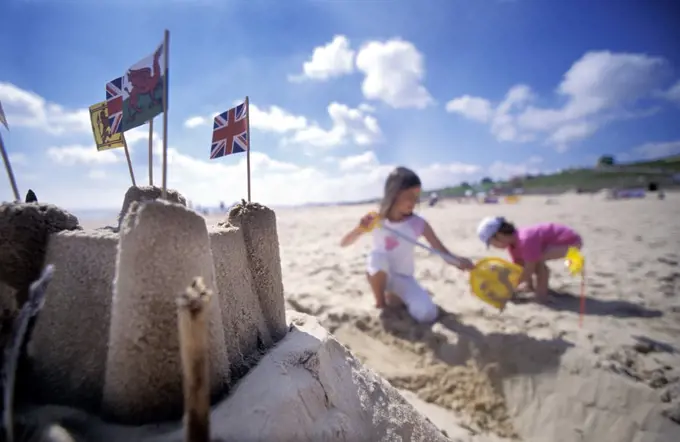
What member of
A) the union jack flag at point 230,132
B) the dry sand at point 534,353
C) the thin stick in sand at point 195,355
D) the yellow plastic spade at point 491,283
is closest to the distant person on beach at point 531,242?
the dry sand at point 534,353

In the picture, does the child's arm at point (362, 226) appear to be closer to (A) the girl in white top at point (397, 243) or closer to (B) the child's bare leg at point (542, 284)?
(A) the girl in white top at point (397, 243)

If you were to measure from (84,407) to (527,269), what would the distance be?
488 cm

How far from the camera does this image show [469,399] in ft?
8.48

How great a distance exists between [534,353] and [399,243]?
1.91 metres

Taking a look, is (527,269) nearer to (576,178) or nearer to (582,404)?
(582,404)

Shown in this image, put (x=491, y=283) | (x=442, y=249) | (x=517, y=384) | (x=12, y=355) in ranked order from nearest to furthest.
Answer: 1. (x=12, y=355)
2. (x=517, y=384)
3. (x=491, y=283)
4. (x=442, y=249)

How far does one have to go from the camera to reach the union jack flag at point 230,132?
5.58 ft

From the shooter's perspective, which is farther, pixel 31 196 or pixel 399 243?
pixel 399 243

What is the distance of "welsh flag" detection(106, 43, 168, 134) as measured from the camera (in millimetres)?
1330

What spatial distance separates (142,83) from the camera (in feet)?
4.68

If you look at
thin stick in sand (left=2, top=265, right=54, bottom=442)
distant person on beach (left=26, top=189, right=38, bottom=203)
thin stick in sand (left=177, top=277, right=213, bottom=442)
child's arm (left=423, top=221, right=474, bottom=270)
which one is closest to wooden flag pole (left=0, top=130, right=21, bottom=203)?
distant person on beach (left=26, top=189, right=38, bottom=203)

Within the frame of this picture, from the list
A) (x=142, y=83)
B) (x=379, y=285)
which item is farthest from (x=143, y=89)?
(x=379, y=285)

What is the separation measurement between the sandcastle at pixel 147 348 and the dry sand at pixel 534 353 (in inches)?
59.1

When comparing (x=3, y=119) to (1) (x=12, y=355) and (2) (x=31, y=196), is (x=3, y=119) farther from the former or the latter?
(1) (x=12, y=355)
